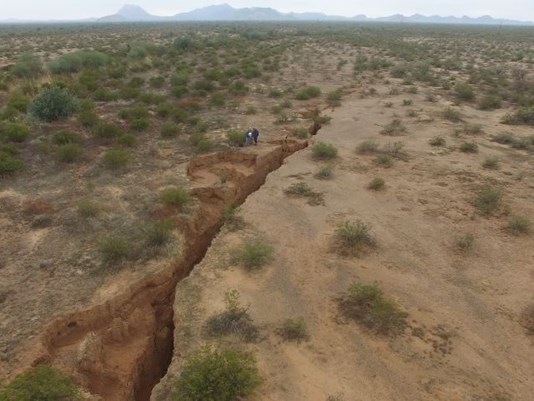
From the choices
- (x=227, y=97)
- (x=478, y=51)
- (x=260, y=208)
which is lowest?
(x=478, y=51)

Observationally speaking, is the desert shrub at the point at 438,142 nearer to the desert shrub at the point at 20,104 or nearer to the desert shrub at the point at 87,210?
the desert shrub at the point at 87,210

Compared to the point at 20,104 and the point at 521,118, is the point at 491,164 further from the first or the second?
the point at 20,104

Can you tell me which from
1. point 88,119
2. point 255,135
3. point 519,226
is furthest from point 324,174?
point 88,119

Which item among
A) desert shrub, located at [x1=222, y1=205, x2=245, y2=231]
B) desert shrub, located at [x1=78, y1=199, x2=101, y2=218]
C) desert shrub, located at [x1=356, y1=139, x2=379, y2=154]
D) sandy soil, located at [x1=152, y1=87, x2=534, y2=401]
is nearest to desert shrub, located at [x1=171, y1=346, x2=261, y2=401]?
sandy soil, located at [x1=152, y1=87, x2=534, y2=401]

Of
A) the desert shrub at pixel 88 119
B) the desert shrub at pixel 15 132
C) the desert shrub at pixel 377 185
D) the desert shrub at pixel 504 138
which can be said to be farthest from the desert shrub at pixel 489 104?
the desert shrub at pixel 15 132

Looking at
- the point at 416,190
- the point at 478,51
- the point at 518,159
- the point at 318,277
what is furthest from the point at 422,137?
the point at 478,51

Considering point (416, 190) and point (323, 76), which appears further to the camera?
point (323, 76)

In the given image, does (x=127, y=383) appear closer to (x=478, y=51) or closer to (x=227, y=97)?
(x=227, y=97)
